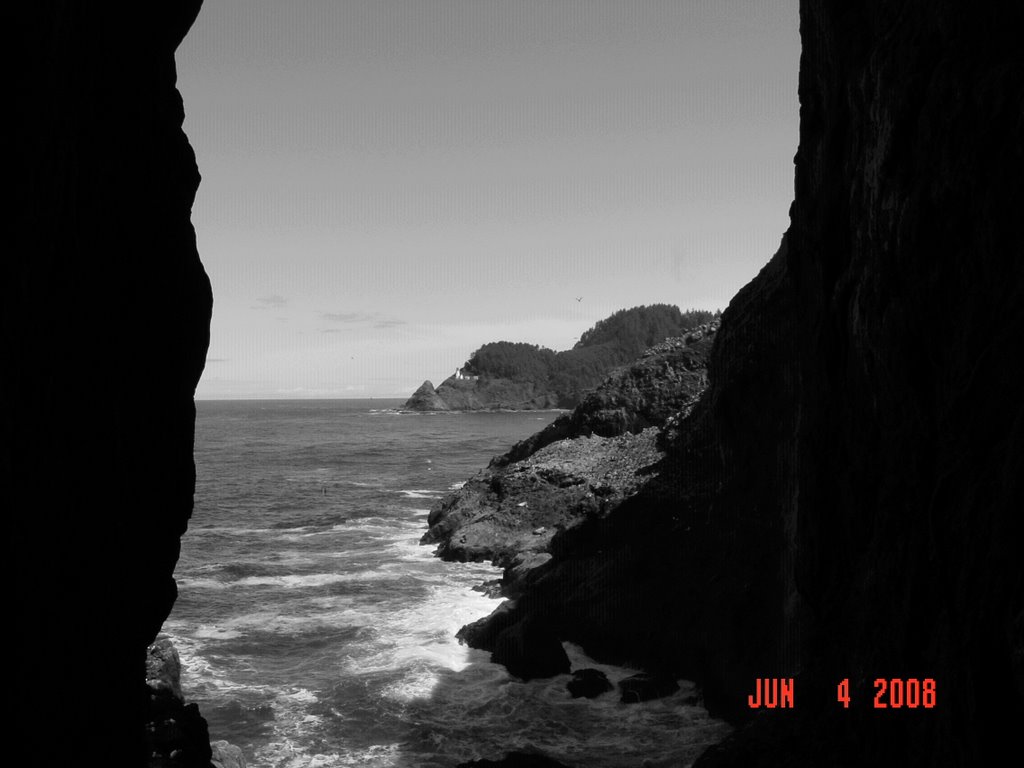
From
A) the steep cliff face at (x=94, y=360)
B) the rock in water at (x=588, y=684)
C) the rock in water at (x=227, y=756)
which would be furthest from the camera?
the rock in water at (x=588, y=684)

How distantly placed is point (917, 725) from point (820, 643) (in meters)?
4.91

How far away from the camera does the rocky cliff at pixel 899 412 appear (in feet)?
32.6

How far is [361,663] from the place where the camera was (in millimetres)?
28234

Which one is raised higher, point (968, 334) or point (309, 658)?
point (968, 334)

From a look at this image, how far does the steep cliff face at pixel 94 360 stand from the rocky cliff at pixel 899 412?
1022 centimetres

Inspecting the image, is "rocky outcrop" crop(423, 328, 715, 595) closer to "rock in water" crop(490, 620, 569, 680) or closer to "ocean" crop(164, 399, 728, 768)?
"ocean" crop(164, 399, 728, 768)

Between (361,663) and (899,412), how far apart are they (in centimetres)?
2027

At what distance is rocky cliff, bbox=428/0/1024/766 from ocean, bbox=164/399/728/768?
421cm

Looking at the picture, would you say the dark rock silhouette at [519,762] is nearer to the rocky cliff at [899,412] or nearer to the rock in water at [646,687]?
the rocky cliff at [899,412]

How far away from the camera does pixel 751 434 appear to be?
1041 inches

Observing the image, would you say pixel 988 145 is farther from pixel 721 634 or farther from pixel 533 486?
pixel 533 486

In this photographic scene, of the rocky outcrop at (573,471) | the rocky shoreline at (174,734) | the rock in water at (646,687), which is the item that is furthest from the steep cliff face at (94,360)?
the rocky outcrop at (573,471)

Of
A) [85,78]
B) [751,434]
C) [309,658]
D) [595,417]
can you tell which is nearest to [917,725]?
[85,78]
